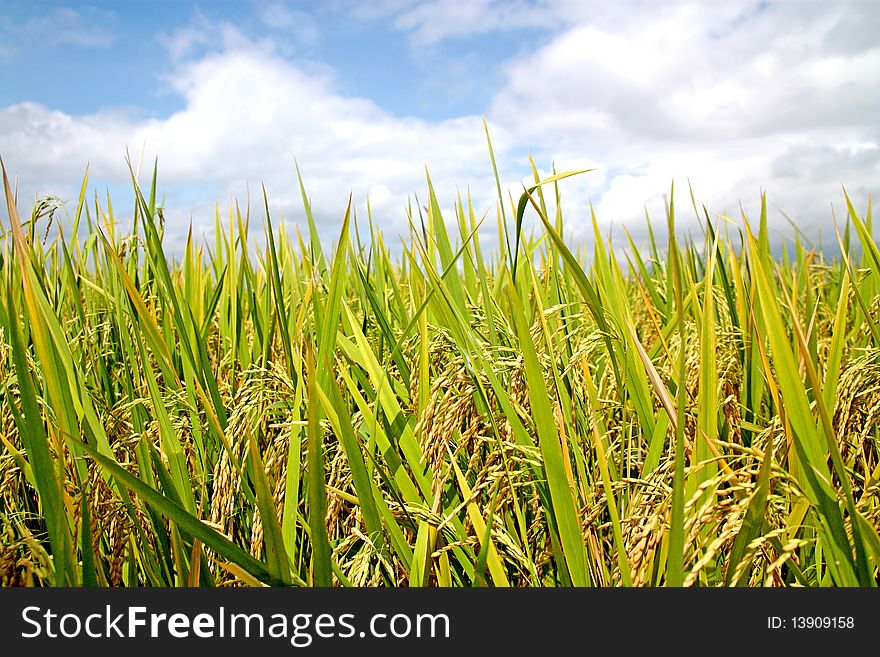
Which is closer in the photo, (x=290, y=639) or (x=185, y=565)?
(x=290, y=639)

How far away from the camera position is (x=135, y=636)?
2.90 feet

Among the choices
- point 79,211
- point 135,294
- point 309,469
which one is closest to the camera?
point 309,469

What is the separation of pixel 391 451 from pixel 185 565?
0.40 m

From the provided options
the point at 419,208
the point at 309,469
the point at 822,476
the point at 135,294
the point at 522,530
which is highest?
the point at 419,208

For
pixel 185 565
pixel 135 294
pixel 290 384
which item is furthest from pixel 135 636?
pixel 135 294

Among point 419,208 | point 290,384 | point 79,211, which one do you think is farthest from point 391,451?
point 79,211

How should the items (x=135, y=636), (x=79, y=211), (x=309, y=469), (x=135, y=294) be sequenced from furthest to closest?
(x=79, y=211), (x=135, y=294), (x=135, y=636), (x=309, y=469)

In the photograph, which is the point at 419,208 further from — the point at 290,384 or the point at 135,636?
the point at 135,636

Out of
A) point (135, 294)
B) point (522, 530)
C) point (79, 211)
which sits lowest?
point (522, 530)

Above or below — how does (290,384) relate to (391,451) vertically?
above

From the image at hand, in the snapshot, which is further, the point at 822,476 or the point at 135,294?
the point at 135,294

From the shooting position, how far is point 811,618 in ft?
2.77

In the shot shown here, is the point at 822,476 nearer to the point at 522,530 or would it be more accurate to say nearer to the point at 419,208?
the point at 522,530

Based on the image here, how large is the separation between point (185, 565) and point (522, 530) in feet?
1.93
